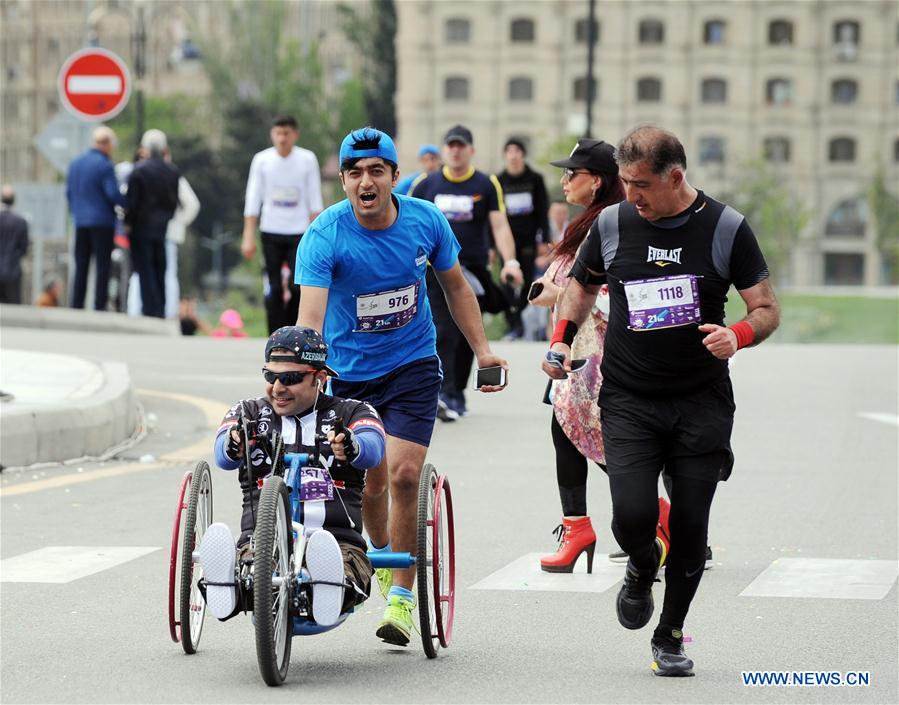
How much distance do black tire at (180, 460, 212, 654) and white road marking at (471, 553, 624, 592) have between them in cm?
170

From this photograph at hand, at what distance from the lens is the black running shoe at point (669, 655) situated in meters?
6.35

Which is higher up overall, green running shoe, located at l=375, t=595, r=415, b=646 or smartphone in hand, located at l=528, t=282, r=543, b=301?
smartphone in hand, located at l=528, t=282, r=543, b=301

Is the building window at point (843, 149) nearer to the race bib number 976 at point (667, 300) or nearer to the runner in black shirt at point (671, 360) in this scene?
the runner in black shirt at point (671, 360)

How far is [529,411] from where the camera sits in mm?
15273

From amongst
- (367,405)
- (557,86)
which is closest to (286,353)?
(367,405)

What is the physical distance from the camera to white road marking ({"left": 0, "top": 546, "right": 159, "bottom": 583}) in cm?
831

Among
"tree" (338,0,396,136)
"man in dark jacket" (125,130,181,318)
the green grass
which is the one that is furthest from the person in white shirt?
"tree" (338,0,396,136)

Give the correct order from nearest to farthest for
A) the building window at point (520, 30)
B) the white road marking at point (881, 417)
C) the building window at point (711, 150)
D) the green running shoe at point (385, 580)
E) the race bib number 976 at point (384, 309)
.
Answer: the race bib number 976 at point (384, 309) < the green running shoe at point (385, 580) < the white road marking at point (881, 417) < the building window at point (711, 150) < the building window at point (520, 30)

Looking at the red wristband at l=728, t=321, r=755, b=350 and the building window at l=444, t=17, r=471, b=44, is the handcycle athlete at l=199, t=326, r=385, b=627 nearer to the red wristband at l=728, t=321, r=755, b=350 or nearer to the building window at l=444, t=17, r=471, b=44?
the red wristband at l=728, t=321, r=755, b=350

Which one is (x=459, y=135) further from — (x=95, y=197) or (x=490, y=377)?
(x=95, y=197)

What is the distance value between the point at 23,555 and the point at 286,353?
3189 mm

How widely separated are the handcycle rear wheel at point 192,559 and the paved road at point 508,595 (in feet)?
0.33

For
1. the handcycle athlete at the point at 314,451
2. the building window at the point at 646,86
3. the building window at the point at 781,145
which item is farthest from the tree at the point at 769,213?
the handcycle athlete at the point at 314,451

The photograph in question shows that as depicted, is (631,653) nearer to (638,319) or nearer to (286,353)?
(638,319)
